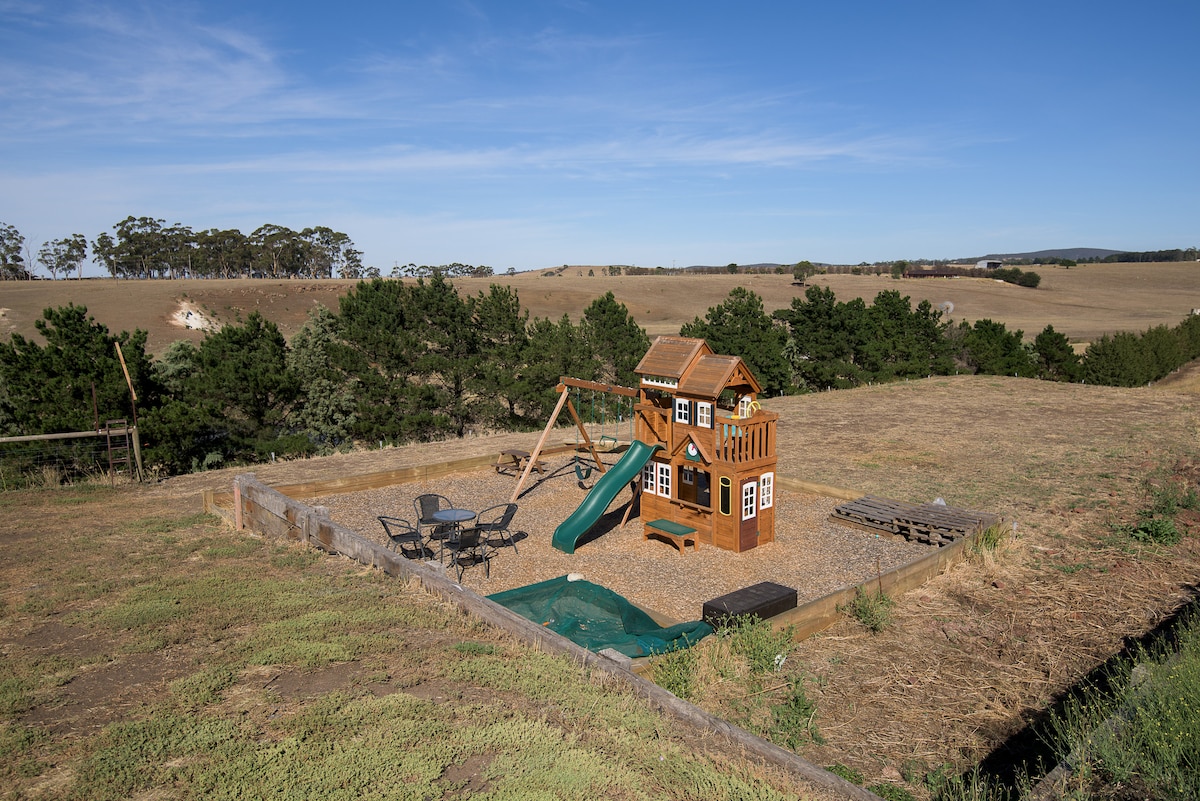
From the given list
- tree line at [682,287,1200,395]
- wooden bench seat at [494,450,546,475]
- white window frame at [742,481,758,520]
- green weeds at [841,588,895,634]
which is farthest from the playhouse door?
tree line at [682,287,1200,395]

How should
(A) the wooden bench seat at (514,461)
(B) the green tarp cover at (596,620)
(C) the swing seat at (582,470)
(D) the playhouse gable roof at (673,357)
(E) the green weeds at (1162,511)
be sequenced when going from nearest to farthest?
(B) the green tarp cover at (596,620) → (E) the green weeds at (1162,511) → (D) the playhouse gable roof at (673,357) → (C) the swing seat at (582,470) → (A) the wooden bench seat at (514,461)

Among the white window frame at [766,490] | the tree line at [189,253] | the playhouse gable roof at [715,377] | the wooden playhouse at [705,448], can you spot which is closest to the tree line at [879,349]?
the wooden playhouse at [705,448]

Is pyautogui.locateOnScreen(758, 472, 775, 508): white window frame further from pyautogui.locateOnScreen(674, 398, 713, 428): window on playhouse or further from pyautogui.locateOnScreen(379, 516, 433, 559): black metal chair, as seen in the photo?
pyautogui.locateOnScreen(379, 516, 433, 559): black metal chair

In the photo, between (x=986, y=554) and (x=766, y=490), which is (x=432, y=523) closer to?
(x=766, y=490)

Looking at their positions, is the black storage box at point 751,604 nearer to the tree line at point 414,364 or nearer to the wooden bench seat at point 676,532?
the wooden bench seat at point 676,532

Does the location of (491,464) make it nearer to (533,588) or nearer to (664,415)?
(664,415)

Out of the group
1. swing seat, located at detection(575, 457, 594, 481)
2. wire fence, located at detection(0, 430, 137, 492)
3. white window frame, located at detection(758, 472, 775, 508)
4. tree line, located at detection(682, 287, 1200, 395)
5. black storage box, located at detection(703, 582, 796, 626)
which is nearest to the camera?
Answer: black storage box, located at detection(703, 582, 796, 626)

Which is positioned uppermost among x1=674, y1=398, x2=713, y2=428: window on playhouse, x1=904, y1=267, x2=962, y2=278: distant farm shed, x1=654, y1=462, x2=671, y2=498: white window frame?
x1=904, y1=267, x2=962, y2=278: distant farm shed
